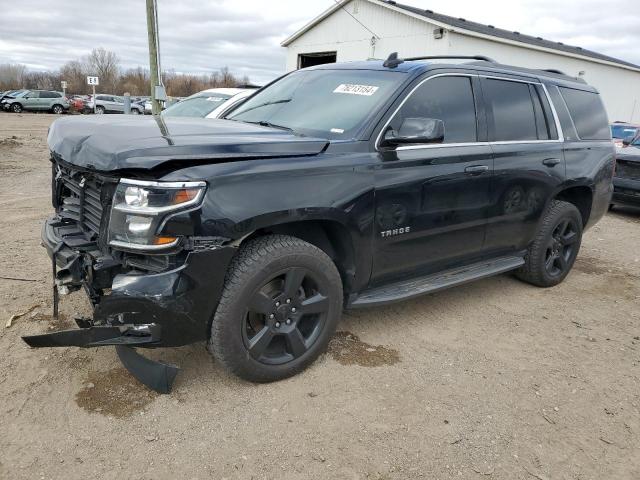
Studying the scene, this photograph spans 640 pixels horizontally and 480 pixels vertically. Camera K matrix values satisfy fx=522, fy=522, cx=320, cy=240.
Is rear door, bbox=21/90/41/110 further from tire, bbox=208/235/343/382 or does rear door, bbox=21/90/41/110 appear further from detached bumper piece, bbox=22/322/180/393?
tire, bbox=208/235/343/382

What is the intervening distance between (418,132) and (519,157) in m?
1.41

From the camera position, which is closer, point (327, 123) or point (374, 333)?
point (327, 123)

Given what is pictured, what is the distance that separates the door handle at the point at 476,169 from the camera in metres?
3.75

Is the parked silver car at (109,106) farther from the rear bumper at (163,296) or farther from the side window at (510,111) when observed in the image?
the rear bumper at (163,296)

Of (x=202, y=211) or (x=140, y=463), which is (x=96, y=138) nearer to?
(x=202, y=211)

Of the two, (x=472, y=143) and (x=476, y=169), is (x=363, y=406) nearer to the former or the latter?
(x=476, y=169)

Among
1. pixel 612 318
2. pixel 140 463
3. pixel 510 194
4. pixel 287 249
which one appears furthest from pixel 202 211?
pixel 612 318

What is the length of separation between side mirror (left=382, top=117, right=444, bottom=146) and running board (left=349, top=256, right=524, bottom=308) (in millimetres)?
995

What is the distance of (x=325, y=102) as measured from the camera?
12.1 feet

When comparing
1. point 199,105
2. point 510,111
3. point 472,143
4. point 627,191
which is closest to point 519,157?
point 510,111

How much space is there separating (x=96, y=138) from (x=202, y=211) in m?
0.80

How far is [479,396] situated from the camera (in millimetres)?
3104

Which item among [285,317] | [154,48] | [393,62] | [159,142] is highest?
[154,48]

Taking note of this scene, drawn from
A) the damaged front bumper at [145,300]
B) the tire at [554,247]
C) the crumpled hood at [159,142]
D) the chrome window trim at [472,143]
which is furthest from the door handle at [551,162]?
the damaged front bumper at [145,300]
